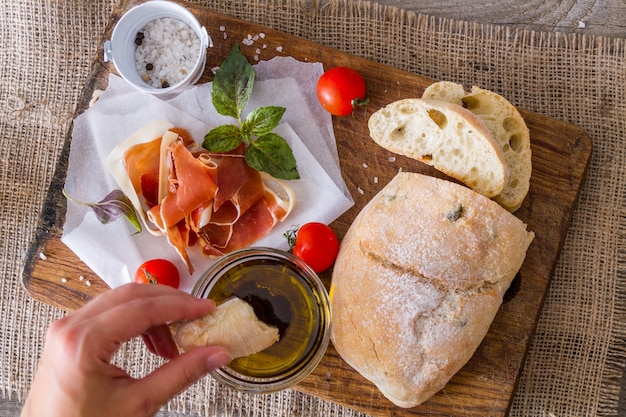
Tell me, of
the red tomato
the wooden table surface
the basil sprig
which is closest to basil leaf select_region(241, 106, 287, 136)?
the basil sprig

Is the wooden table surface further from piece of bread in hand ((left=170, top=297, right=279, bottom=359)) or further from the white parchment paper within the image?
piece of bread in hand ((left=170, top=297, right=279, bottom=359))

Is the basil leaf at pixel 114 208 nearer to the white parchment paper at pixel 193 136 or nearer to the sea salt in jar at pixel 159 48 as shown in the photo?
the white parchment paper at pixel 193 136

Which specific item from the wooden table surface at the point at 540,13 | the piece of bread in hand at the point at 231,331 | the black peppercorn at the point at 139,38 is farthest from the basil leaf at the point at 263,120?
the wooden table surface at the point at 540,13

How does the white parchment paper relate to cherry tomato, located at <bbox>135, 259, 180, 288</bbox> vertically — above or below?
above

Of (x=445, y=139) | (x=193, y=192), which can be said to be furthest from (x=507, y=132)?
(x=193, y=192)

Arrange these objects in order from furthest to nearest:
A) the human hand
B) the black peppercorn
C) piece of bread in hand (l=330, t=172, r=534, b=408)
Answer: the black peppercorn, piece of bread in hand (l=330, t=172, r=534, b=408), the human hand
